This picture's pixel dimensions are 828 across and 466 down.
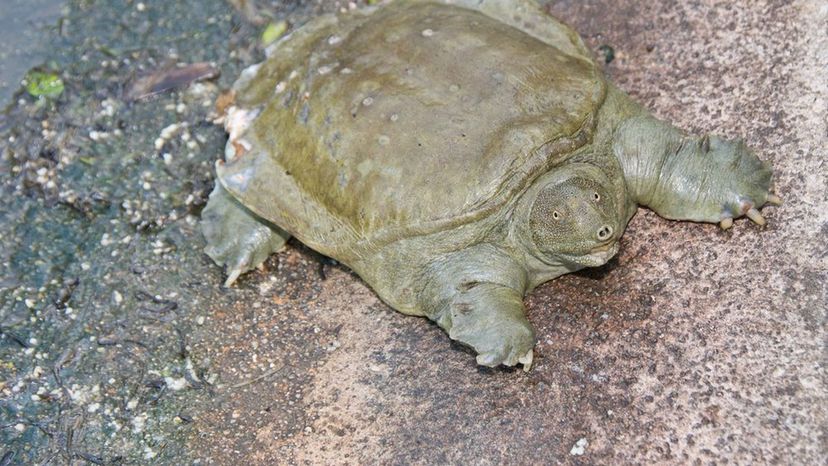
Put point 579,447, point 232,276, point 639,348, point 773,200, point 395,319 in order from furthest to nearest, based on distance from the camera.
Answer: point 232,276 < point 395,319 < point 773,200 < point 639,348 < point 579,447

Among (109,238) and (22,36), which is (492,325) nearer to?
(109,238)

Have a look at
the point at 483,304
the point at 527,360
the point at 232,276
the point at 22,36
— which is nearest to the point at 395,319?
the point at 483,304

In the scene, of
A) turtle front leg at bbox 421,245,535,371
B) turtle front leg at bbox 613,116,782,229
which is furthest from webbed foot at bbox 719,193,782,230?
turtle front leg at bbox 421,245,535,371

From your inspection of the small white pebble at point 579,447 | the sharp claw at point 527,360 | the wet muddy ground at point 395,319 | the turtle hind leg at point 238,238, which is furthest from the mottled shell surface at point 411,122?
the small white pebble at point 579,447

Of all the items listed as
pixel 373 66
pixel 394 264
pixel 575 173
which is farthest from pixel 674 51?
pixel 394 264

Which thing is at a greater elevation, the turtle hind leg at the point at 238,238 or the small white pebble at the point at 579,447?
the small white pebble at the point at 579,447

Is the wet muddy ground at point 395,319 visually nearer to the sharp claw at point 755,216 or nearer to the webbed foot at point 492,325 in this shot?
the sharp claw at point 755,216
